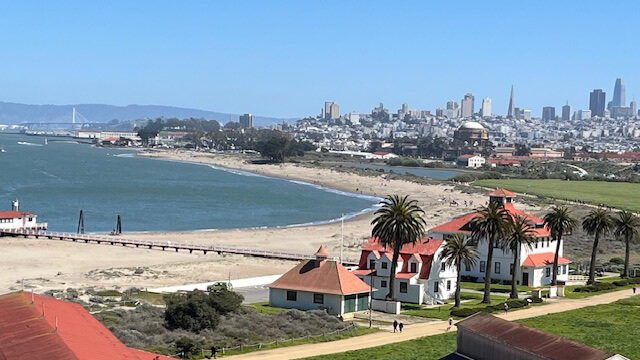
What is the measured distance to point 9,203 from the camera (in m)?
115

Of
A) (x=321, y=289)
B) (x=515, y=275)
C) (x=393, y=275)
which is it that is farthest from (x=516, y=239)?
(x=321, y=289)

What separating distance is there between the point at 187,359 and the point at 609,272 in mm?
44255

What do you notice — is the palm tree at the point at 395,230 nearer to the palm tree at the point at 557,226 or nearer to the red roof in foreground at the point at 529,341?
the palm tree at the point at 557,226

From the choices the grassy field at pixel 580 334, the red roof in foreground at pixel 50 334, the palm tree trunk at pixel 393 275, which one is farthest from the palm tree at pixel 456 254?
the red roof in foreground at pixel 50 334

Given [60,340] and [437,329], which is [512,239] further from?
[60,340]

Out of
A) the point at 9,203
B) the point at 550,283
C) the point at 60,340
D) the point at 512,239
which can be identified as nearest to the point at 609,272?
the point at 550,283

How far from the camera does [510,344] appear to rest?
31578 millimetres

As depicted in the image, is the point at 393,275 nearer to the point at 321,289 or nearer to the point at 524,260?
the point at 321,289

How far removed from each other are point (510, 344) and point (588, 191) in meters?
137

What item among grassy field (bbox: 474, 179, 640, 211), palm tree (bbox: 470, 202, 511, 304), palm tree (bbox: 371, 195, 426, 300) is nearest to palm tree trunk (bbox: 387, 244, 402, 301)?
palm tree (bbox: 371, 195, 426, 300)

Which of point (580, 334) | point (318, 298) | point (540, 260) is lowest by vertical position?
point (580, 334)

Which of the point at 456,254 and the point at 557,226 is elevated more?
the point at 557,226

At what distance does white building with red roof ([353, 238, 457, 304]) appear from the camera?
55188 millimetres

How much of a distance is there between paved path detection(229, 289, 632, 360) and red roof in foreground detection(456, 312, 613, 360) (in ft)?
28.6
